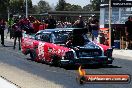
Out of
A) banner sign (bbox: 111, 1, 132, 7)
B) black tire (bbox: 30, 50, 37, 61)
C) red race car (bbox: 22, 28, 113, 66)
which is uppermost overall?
banner sign (bbox: 111, 1, 132, 7)

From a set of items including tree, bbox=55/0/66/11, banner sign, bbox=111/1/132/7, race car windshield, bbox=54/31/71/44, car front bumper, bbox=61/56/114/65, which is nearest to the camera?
car front bumper, bbox=61/56/114/65

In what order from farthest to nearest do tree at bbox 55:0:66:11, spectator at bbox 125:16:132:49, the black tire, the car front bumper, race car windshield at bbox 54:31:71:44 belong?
tree at bbox 55:0:66:11, spectator at bbox 125:16:132:49, the black tire, race car windshield at bbox 54:31:71:44, the car front bumper

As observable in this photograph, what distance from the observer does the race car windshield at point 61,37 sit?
17203 mm

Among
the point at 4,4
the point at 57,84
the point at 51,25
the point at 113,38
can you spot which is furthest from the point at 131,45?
the point at 4,4

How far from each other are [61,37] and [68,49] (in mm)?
1385

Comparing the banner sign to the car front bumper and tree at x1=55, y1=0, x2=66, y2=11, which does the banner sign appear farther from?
tree at x1=55, y1=0, x2=66, y2=11

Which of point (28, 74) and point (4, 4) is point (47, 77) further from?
point (4, 4)

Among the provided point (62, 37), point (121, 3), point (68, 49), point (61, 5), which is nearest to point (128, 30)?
point (121, 3)

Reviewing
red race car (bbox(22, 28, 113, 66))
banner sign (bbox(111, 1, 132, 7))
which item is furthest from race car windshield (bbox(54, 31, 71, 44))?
banner sign (bbox(111, 1, 132, 7))

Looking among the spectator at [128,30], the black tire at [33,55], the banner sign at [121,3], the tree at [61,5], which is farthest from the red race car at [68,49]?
the tree at [61,5]

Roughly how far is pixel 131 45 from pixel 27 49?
26.5 ft

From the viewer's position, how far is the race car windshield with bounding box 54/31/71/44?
17.2 metres

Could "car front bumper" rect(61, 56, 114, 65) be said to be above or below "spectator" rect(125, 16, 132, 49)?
below

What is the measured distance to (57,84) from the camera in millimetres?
12516
